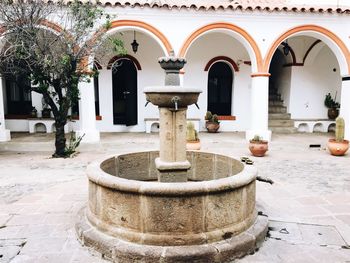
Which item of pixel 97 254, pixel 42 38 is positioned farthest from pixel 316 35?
pixel 97 254

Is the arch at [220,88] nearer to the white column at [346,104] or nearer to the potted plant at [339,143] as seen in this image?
the white column at [346,104]

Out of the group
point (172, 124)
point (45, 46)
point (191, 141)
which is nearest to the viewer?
point (172, 124)

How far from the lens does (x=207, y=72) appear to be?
1258cm

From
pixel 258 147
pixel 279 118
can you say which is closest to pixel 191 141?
pixel 258 147

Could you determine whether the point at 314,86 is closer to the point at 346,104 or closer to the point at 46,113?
the point at 346,104

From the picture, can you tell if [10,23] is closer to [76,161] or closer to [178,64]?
[76,161]

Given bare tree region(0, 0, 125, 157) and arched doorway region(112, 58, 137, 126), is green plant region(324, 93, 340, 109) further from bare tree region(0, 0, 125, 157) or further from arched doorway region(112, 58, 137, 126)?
bare tree region(0, 0, 125, 157)

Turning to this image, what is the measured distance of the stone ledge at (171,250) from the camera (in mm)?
3021

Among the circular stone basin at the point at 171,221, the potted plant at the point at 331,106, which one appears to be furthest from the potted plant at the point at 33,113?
the potted plant at the point at 331,106

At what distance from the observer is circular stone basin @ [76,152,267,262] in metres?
3.10

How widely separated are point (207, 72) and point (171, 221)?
1003 cm

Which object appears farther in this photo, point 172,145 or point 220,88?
point 220,88

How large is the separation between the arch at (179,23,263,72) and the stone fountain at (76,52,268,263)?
6.52 metres

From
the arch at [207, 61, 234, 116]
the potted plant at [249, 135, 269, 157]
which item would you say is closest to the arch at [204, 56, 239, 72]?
the arch at [207, 61, 234, 116]
